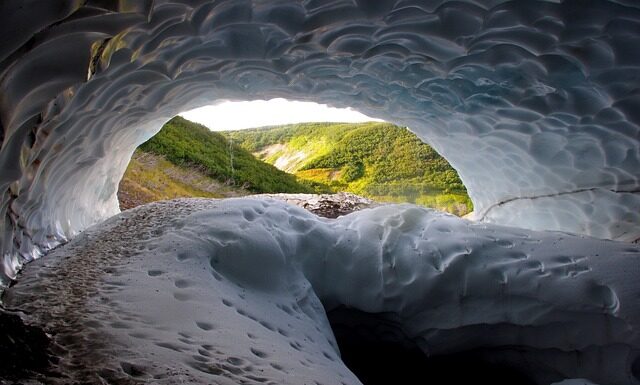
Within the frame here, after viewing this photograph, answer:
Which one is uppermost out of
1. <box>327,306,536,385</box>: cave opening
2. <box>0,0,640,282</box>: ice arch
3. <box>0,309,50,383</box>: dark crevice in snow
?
<box>0,0,640,282</box>: ice arch

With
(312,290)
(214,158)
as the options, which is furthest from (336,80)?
(214,158)

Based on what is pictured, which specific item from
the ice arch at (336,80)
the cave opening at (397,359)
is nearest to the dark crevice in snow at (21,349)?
the ice arch at (336,80)

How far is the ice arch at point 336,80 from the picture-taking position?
1877 millimetres

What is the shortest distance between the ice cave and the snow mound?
0.05 feet

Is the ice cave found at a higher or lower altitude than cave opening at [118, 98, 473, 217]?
lower

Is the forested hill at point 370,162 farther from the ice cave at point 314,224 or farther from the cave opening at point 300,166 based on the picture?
the ice cave at point 314,224

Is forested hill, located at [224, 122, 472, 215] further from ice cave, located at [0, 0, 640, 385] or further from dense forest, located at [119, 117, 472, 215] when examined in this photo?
ice cave, located at [0, 0, 640, 385]

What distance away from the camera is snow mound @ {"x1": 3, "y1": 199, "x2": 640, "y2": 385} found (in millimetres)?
1895

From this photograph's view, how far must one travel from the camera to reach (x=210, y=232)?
2967 mm

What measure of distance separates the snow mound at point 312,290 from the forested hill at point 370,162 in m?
6.88

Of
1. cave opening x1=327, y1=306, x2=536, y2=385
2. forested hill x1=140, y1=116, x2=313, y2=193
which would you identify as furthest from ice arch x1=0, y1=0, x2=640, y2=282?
forested hill x1=140, y1=116, x2=313, y2=193

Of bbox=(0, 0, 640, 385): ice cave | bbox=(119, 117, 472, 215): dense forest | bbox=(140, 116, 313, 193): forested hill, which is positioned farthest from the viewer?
bbox=(140, 116, 313, 193): forested hill

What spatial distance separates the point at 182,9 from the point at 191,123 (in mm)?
9114

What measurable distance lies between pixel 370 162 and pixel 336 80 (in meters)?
7.47
